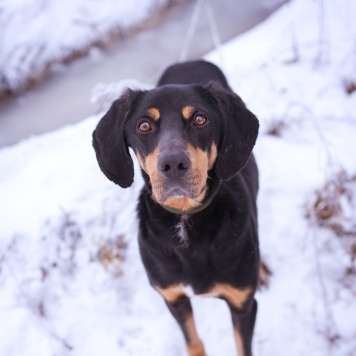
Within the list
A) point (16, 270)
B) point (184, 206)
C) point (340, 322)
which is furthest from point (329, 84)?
point (16, 270)

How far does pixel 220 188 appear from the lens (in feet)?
7.75

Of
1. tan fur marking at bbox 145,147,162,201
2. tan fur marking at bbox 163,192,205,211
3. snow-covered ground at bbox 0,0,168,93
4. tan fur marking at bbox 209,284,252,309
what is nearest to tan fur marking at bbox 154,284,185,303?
tan fur marking at bbox 209,284,252,309

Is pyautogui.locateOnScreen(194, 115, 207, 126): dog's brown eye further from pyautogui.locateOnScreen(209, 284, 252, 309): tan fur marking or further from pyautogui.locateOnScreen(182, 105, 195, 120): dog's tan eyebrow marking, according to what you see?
pyautogui.locateOnScreen(209, 284, 252, 309): tan fur marking

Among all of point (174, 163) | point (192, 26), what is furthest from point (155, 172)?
point (192, 26)

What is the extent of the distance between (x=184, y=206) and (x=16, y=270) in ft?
5.44

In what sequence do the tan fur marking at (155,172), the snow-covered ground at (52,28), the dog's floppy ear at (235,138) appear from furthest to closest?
1. the snow-covered ground at (52,28)
2. the dog's floppy ear at (235,138)
3. the tan fur marking at (155,172)

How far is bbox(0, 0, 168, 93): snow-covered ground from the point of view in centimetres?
616

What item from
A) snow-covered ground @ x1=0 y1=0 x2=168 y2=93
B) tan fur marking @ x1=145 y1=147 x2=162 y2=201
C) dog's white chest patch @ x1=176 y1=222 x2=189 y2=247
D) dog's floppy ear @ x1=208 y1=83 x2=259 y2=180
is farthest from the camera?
snow-covered ground @ x1=0 y1=0 x2=168 y2=93

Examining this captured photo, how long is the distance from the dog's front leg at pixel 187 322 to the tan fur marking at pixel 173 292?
0.14ft

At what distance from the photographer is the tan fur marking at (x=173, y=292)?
240 cm

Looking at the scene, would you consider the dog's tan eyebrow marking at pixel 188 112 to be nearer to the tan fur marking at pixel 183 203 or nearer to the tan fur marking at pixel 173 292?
the tan fur marking at pixel 183 203

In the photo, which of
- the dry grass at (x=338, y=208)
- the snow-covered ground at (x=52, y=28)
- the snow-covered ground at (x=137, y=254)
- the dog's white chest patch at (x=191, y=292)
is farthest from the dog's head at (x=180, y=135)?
the snow-covered ground at (x=52, y=28)

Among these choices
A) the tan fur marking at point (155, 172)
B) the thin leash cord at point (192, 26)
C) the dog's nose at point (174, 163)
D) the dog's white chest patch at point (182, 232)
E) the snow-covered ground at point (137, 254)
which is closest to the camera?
the dog's nose at point (174, 163)

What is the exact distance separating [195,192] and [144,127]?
46 centimetres
